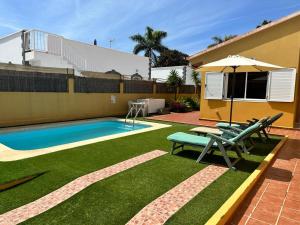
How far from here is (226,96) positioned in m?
12.3

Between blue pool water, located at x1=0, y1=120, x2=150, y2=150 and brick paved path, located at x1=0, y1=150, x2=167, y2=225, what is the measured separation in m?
4.16

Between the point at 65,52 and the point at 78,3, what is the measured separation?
6.55 metres

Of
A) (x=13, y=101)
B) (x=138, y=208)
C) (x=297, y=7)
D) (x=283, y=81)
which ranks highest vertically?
(x=297, y=7)

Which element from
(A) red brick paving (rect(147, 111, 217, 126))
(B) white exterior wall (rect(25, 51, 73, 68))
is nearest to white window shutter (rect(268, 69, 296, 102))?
(A) red brick paving (rect(147, 111, 217, 126))

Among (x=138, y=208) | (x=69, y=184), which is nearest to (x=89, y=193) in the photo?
(x=69, y=184)

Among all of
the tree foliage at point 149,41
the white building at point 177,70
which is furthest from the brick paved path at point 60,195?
the tree foliage at point 149,41

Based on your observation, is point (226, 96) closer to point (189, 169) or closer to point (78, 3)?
point (189, 169)

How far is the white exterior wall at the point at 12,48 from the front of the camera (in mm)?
17094

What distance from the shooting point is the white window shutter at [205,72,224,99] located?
12195 mm

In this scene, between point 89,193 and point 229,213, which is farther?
point 89,193

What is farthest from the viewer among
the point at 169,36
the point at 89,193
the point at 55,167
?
the point at 169,36

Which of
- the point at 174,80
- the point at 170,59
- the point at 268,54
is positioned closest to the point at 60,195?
the point at 268,54

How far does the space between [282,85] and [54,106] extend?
448 inches

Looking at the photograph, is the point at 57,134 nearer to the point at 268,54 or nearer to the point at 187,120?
the point at 187,120
